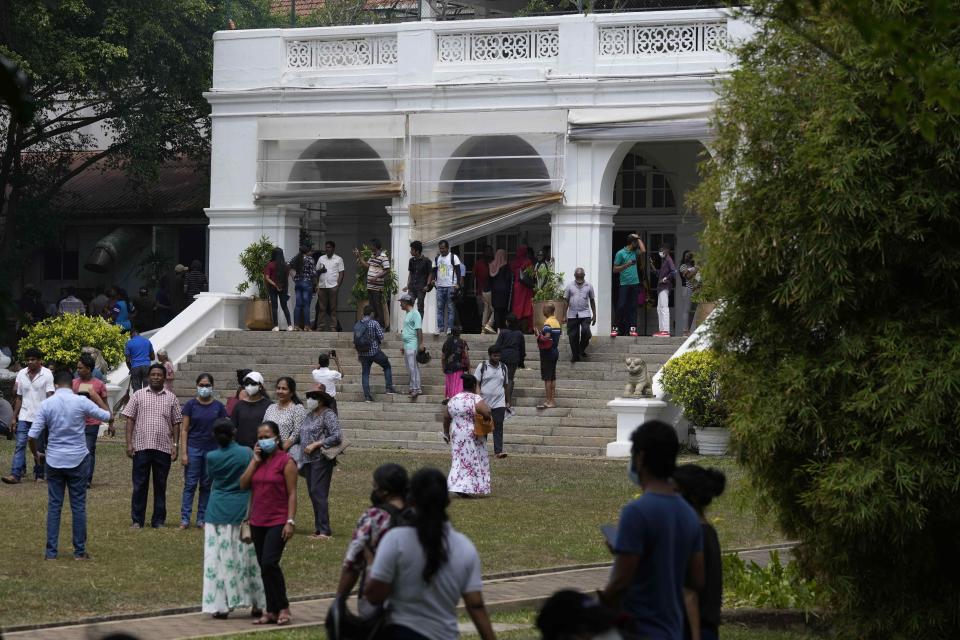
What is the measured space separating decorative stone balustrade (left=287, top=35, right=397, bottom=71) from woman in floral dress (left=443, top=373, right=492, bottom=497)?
13191 mm

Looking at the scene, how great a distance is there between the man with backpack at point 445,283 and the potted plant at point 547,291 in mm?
1218

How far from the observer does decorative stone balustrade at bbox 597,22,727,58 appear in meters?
28.0

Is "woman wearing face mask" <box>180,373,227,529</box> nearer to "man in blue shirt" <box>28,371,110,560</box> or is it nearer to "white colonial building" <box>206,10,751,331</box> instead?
"man in blue shirt" <box>28,371,110,560</box>

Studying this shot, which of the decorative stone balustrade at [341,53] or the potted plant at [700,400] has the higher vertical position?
the decorative stone balustrade at [341,53]

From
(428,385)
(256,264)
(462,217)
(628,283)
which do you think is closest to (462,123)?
(462,217)

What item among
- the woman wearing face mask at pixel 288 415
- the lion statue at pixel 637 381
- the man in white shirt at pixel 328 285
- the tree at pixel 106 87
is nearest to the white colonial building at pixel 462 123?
the man in white shirt at pixel 328 285

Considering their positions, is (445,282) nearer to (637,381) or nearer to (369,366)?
(369,366)

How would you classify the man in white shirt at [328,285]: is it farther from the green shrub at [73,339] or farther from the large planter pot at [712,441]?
the large planter pot at [712,441]

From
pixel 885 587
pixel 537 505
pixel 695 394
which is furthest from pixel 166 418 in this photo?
pixel 695 394

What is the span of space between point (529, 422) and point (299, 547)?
377 inches

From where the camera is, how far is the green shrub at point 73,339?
1015 inches

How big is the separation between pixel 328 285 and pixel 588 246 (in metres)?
4.59

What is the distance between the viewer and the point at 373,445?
23.6m

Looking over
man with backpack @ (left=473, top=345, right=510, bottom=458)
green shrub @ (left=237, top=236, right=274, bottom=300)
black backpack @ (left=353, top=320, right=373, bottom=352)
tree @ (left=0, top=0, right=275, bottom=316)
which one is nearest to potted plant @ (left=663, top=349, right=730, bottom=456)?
man with backpack @ (left=473, top=345, right=510, bottom=458)
